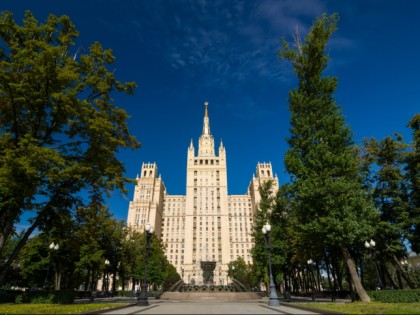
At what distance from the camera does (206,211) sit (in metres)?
101

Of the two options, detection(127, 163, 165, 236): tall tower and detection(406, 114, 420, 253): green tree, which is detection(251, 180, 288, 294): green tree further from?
detection(127, 163, 165, 236): tall tower

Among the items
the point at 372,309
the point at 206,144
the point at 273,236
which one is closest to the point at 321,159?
the point at 372,309

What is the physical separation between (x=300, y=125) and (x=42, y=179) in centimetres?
1827

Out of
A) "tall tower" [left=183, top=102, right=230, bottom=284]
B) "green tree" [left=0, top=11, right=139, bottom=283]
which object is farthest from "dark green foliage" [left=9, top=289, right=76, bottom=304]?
"tall tower" [left=183, top=102, right=230, bottom=284]

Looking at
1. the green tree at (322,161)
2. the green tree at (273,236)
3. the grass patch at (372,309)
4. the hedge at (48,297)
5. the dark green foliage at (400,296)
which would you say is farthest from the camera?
the green tree at (273,236)

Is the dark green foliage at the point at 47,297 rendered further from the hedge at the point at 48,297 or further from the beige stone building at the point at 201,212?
the beige stone building at the point at 201,212

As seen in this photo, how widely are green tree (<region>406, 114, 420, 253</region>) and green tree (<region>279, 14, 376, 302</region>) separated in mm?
6723

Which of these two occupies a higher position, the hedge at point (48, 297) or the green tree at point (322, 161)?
the green tree at point (322, 161)

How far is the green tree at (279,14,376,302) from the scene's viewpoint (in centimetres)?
1709

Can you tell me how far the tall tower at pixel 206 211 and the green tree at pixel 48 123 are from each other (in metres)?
79.7

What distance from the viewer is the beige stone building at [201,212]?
95188 millimetres

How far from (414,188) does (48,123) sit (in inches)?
1233

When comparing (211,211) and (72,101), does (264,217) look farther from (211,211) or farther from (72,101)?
(211,211)

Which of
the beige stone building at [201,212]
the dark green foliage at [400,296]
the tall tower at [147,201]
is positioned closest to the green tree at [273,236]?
the dark green foliage at [400,296]
